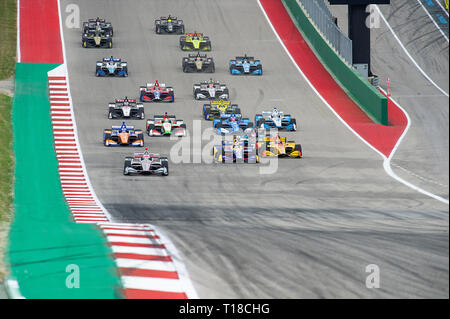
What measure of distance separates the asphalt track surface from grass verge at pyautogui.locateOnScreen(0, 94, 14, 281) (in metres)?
2.63

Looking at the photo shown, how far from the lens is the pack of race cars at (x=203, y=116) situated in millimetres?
30562

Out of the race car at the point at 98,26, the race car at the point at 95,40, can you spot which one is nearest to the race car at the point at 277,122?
the race car at the point at 95,40

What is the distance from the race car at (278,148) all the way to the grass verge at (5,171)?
343 inches

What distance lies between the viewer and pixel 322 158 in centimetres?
3127

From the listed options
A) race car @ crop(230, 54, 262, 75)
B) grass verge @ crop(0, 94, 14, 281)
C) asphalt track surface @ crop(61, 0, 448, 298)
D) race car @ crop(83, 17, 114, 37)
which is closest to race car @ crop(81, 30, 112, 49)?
asphalt track surface @ crop(61, 0, 448, 298)

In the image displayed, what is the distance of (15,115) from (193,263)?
76.5 ft

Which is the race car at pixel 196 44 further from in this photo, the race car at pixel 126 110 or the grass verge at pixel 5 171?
the grass verge at pixel 5 171

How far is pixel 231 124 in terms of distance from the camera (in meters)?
34.9

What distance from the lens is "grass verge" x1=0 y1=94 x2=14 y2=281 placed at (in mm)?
16784

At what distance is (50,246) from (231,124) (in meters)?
20.2

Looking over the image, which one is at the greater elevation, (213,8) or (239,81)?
(213,8)

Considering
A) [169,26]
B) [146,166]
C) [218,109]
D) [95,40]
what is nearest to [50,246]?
[146,166]
